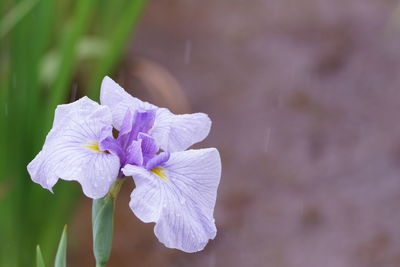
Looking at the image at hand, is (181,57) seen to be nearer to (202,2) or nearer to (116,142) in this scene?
(202,2)

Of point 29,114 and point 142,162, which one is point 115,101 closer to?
point 142,162

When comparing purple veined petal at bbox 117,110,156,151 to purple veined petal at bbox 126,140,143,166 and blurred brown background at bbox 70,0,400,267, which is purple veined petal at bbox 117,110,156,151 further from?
blurred brown background at bbox 70,0,400,267

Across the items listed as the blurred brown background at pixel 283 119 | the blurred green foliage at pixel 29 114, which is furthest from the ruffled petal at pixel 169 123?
the blurred brown background at pixel 283 119

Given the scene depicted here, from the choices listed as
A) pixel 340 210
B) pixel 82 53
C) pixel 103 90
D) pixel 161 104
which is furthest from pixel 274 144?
pixel 103 90

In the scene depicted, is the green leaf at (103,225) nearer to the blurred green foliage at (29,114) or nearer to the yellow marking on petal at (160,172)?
the yellow marking on petal at (160,172)

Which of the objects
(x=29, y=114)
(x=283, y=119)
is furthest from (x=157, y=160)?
(x=283, y=119)

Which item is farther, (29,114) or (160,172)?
(29,114)
